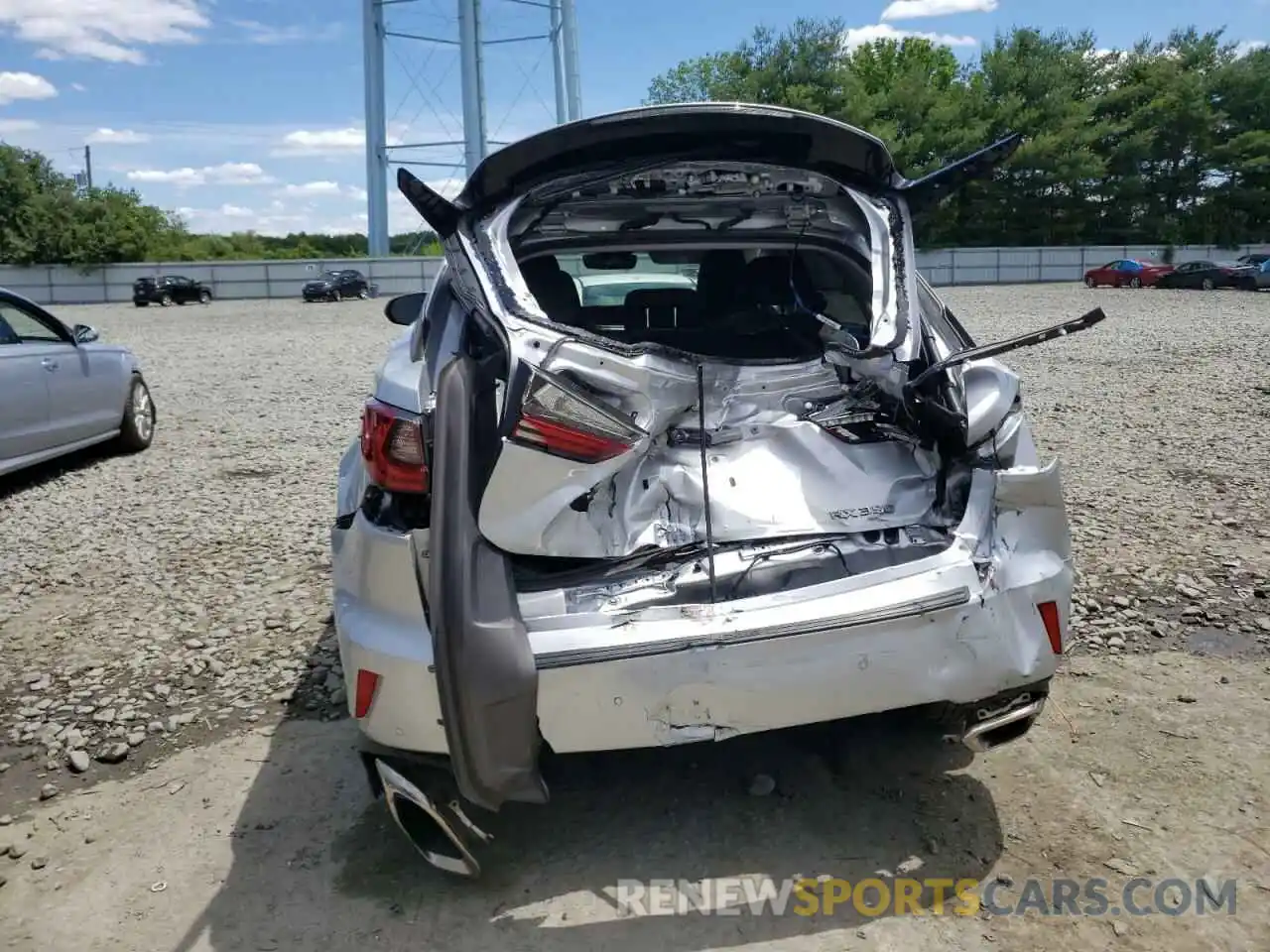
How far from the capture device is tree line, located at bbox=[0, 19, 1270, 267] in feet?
164

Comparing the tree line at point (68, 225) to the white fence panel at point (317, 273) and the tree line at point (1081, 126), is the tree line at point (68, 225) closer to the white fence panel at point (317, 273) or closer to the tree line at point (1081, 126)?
the white fence panel at point (317, 273)

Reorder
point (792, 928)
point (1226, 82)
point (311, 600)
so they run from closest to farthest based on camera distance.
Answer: point (792, 928)
point (311, 600)
point (1226, 82)

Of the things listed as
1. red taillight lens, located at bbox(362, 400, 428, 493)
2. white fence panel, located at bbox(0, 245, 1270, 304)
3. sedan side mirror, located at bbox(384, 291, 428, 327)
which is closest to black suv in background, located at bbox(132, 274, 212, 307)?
white fence panel, located at bbox(0, 245, 1270, 304)

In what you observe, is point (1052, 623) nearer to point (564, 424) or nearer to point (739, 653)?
point (739, 653)

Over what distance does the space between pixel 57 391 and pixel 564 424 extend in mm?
6259

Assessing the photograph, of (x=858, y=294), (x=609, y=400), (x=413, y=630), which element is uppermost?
(x=858, y=294)

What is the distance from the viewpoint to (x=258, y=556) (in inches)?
219

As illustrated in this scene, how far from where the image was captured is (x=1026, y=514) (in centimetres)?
285

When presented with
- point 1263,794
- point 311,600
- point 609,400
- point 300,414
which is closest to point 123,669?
point 311,600

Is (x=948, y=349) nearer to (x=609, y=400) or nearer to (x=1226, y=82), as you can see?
(x=609, y=400)

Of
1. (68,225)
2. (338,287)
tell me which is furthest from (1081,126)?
(68,225)

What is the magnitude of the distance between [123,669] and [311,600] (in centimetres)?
88

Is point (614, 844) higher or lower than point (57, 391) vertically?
lower

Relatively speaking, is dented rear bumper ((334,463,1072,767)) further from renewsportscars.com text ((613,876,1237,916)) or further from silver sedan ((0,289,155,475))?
silver sedan ((0,289,155,475))
